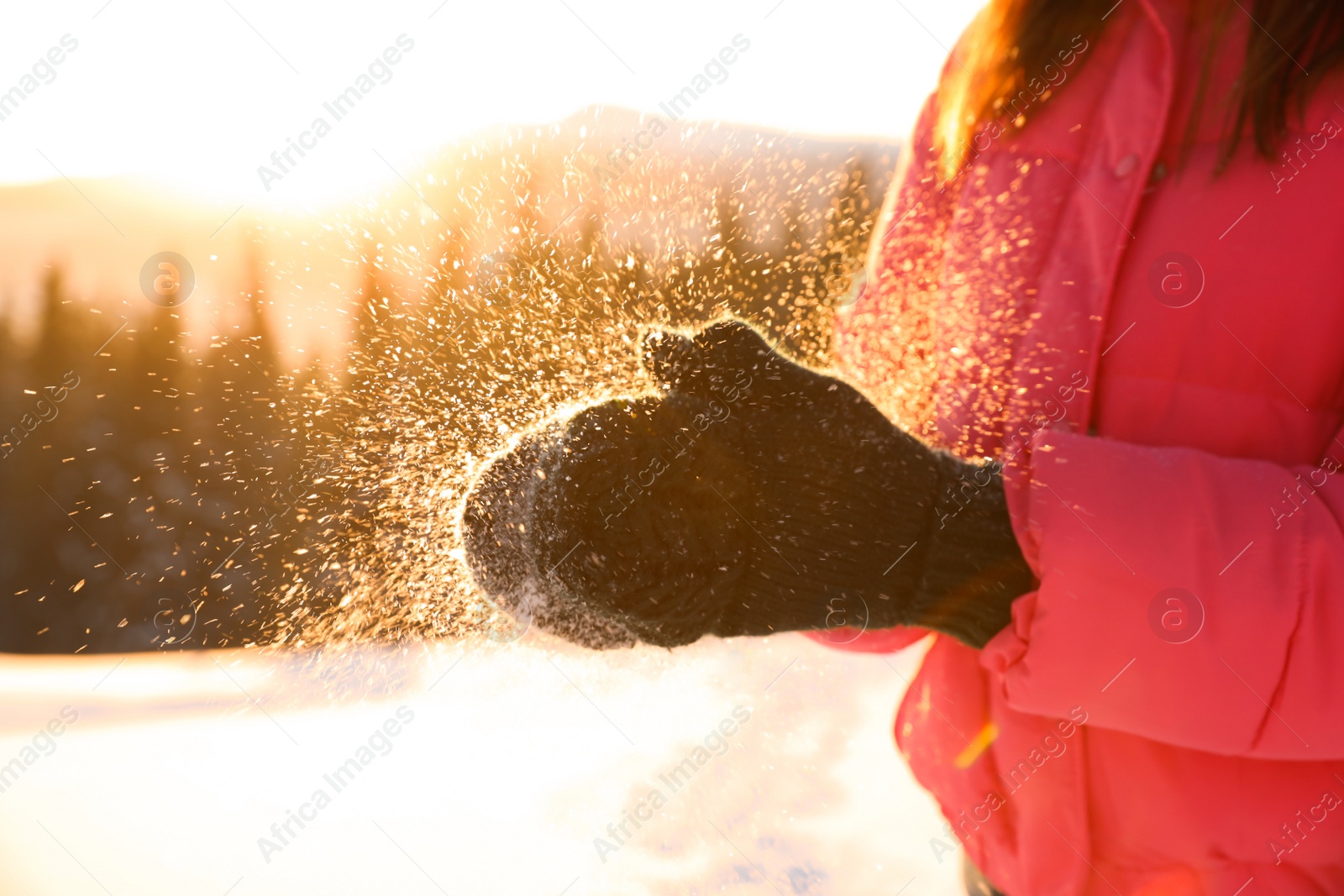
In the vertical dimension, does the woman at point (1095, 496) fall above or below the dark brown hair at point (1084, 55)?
below

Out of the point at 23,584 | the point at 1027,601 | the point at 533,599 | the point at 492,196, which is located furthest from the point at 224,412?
the point at 1027,601

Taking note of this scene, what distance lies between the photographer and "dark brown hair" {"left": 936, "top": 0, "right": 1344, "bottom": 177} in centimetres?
57

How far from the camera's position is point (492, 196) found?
1799 millimetres

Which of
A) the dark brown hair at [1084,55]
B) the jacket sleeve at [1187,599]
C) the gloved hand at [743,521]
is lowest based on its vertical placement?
the gloved hand at [743,521]

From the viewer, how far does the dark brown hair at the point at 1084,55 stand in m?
0.57

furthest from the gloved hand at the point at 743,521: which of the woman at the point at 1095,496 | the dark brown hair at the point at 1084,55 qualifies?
the dark brown hair at the point at 1084,55

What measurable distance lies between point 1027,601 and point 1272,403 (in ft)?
1.04

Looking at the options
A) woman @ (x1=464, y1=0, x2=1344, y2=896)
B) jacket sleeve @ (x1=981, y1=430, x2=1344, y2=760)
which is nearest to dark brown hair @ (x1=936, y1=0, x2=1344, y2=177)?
woman @ (x1=464, y1=0, x2=1344, y2=896)

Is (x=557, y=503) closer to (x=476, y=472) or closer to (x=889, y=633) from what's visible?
(x=476, y=472)

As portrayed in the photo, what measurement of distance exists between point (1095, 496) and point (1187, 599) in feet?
0.33

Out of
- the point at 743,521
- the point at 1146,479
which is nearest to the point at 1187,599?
the point at 1146,479

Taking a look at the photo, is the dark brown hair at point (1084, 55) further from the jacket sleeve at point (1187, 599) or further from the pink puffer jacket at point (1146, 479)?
the jacket sleeve at point (1187, 599)

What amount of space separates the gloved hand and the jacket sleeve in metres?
0.07

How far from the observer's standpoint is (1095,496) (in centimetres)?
51
